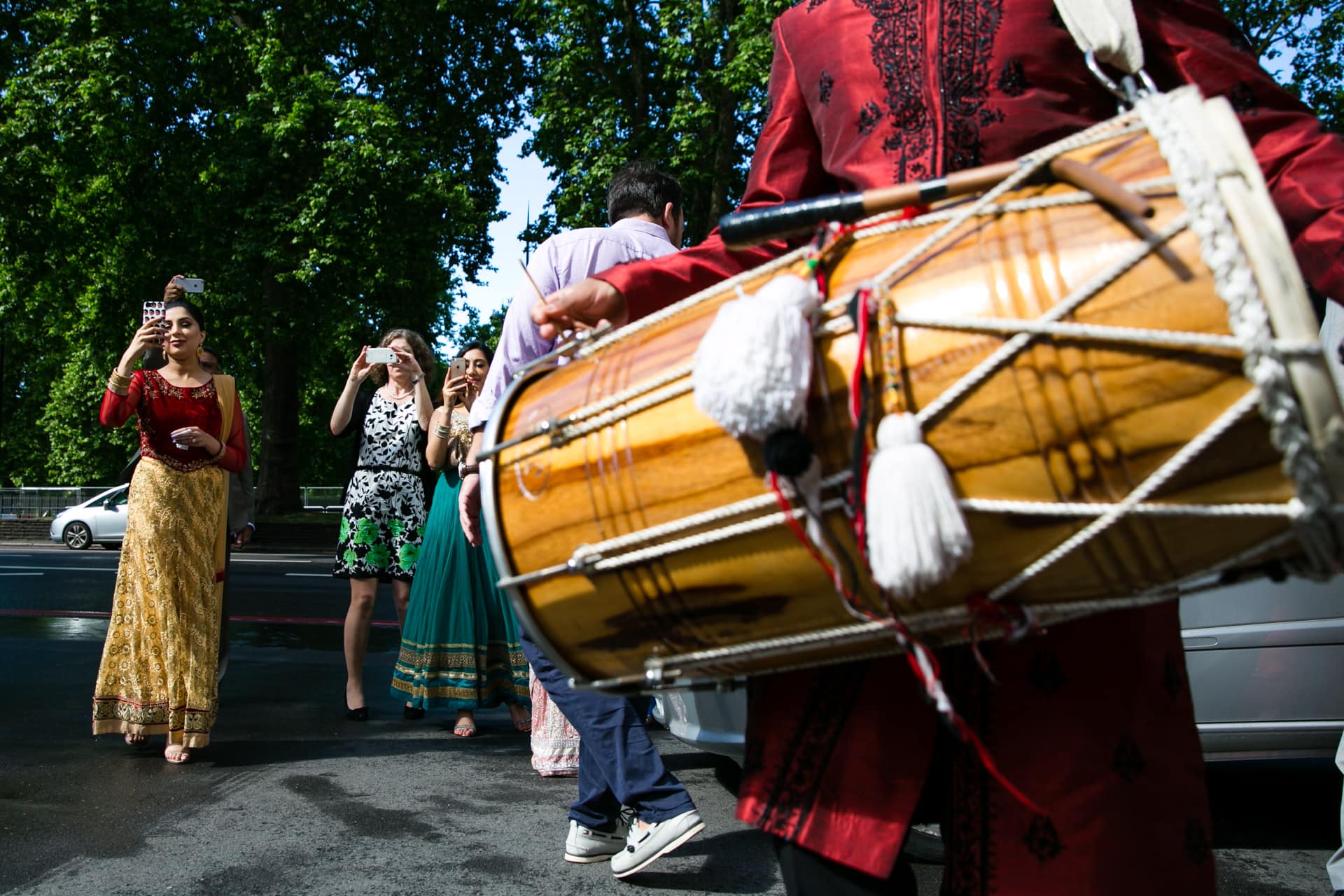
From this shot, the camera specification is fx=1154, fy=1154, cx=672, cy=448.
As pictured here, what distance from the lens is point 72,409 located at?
3328 cm

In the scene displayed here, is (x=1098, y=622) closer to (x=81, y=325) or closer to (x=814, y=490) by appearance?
(x=814, y=490)

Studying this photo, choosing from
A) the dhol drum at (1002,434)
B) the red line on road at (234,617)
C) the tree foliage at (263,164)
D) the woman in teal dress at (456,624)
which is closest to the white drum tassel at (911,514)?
the dhol drum at (1002,434)

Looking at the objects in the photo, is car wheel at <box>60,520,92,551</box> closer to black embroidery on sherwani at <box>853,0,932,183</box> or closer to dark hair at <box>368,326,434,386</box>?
dark hair at <box>368,326,434,386</box>

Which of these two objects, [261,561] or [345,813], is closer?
[345,813]

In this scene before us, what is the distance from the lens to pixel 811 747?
1.48 meters

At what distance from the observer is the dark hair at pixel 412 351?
564 centimetres

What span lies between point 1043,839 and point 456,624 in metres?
4.27

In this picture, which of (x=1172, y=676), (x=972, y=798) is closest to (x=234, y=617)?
(x=972, y=798)

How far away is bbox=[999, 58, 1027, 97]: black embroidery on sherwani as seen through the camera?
5.11 feet

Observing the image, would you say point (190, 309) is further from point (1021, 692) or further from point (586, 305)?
point (1021, 692)

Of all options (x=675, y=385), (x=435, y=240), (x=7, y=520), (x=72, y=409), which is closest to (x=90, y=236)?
(x=435, y=240)

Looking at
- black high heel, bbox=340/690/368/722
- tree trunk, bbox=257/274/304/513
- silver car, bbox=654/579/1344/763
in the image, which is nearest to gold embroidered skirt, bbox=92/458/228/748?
black high heel, bbox=340/690/368/722

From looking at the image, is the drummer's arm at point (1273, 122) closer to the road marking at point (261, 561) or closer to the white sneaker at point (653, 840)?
the white sneaker at point (653, 840)

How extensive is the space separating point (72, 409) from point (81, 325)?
13899 mm
